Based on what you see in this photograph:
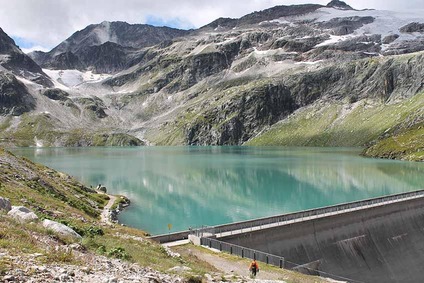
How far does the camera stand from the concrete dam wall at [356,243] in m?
41.1

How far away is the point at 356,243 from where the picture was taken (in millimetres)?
46094

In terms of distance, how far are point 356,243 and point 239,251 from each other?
15.9 m

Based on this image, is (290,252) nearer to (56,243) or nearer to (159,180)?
(56,243)

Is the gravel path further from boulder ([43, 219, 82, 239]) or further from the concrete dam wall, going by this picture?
boulder ([43, 219, 82, 239])

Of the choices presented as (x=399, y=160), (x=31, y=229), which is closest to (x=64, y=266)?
(x=31, y=229)

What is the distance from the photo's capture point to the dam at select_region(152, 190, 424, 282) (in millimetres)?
40031

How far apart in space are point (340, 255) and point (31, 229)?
112ft

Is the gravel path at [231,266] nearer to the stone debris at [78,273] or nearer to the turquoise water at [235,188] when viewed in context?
the stone debris at [78,273]

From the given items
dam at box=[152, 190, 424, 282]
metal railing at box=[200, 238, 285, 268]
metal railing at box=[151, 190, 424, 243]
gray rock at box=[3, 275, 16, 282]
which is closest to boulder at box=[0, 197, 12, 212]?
gray rock at box=[3, 275, 16, 282]

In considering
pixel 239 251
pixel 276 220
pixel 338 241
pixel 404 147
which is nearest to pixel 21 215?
pixel 239 251

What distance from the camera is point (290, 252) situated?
4131 centimetres

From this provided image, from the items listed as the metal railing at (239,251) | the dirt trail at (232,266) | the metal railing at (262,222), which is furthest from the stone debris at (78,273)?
the metal railing at (262,222)

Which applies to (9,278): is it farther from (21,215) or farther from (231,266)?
(231,266)

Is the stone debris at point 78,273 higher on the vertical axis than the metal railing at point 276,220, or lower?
higher
